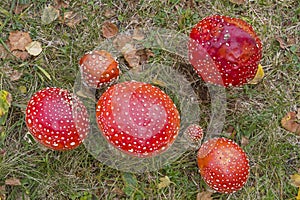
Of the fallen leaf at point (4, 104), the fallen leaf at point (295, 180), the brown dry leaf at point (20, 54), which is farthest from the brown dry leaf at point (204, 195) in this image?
the brown dry leaf at point (20, 54)

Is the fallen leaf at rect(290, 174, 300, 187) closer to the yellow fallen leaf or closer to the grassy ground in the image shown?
the grassy ground

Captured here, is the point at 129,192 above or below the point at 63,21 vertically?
below

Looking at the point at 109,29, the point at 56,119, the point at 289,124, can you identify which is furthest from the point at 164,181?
the point at 109,29

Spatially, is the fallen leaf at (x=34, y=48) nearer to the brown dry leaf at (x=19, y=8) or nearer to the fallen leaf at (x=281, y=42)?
the brown dry leaf at (x=19, y=8)

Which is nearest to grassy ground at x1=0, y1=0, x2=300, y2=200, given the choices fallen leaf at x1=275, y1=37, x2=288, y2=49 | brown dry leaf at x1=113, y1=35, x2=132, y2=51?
fallen leaf at x1=275, y1=37, x2=288, y2=49

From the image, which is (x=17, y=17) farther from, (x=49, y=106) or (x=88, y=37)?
(x=49, y=106)

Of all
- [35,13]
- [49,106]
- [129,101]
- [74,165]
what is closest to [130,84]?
[129,101]
